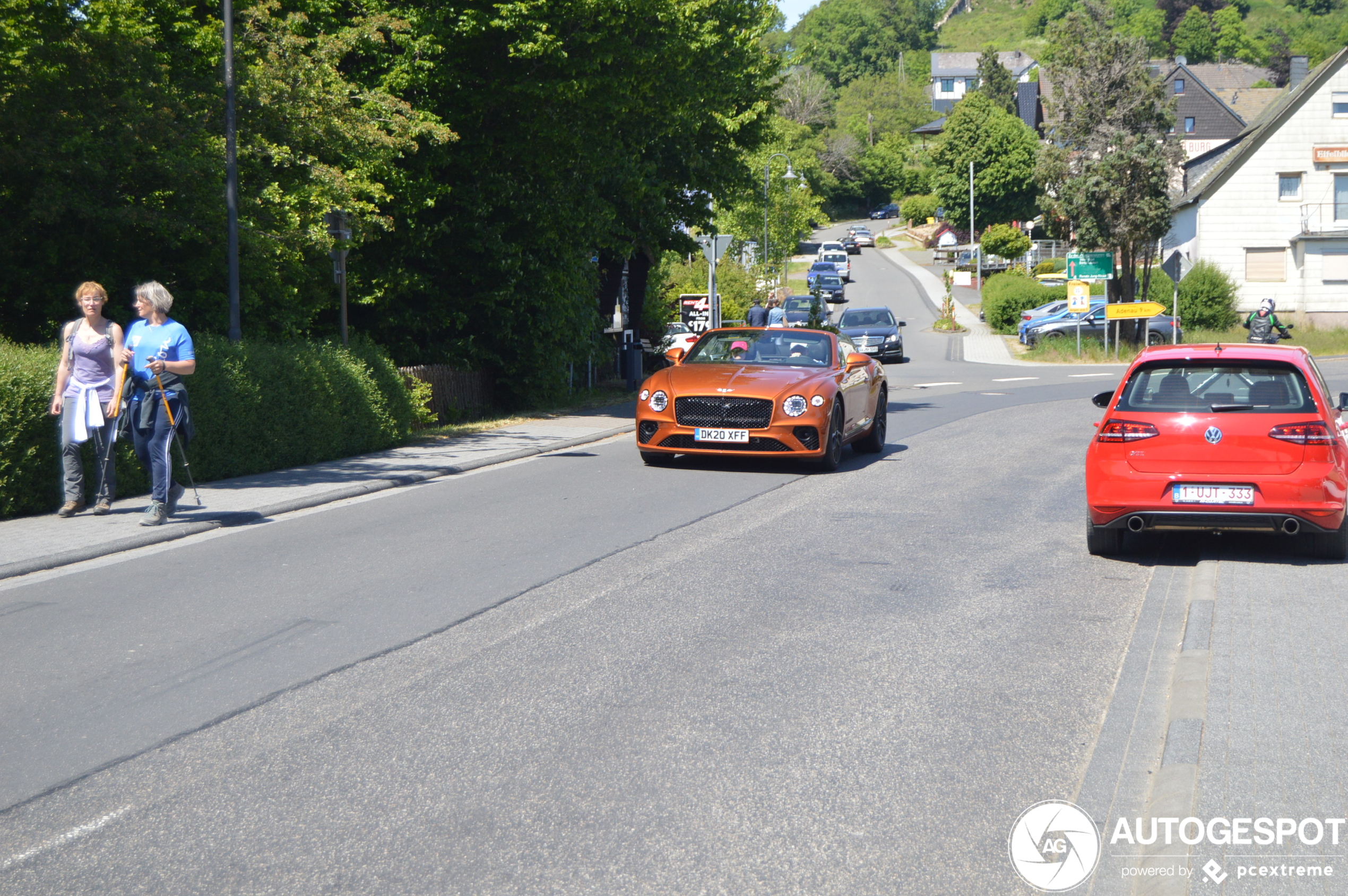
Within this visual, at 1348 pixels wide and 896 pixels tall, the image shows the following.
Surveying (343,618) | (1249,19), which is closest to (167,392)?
(343,618)

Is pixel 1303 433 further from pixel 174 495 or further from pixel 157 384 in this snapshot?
pixel 174 495

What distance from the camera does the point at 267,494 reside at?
39.4 feet

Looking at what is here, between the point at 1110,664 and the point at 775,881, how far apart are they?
3.10 meters

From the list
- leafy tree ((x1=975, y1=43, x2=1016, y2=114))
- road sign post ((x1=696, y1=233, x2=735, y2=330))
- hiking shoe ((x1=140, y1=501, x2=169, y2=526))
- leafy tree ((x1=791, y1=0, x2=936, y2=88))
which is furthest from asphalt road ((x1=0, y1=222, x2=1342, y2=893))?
leafy tree ((x1=791, y1=0, x2=936, y2=88))

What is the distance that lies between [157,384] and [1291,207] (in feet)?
170

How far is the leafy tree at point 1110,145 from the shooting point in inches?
1645

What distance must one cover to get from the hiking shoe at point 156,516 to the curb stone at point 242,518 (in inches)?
3.3

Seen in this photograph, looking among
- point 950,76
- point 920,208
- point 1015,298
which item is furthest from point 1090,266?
point 950,76

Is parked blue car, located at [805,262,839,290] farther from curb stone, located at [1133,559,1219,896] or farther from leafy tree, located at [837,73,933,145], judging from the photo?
leafy tree, located at [837,73,933,145]

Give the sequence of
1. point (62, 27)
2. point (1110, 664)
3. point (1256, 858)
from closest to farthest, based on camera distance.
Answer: point (1256, 858) < point (1110, 664) < point (62, 27)

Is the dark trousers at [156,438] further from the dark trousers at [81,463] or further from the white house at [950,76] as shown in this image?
the white house at [950,76]

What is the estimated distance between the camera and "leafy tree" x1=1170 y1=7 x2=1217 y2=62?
6029 inches

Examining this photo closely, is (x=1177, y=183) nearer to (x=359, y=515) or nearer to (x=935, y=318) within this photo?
(x=935, y=318)

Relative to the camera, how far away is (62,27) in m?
13.7
